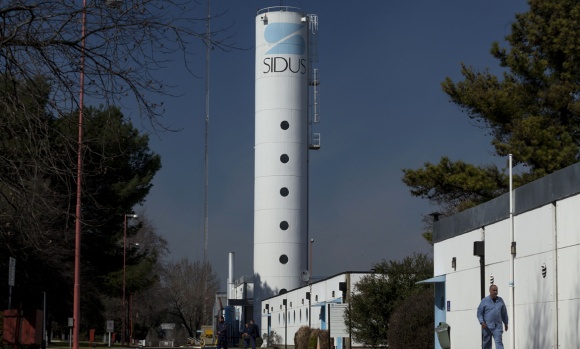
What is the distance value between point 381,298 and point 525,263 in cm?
1763

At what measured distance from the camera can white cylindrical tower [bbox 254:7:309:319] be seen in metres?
72.1

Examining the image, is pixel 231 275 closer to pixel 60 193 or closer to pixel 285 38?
pixel 285 38

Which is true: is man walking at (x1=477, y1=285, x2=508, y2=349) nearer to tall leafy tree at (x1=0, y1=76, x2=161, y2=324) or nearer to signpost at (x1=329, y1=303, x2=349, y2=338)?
tall leafy tree at (x1=0, y1=76, x2=161, y2=324)

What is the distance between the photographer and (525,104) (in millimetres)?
41812

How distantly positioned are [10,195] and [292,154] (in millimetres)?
60420

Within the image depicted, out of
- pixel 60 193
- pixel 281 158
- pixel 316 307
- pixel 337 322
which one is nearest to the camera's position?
pixel 60 193

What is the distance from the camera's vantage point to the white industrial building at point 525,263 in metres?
18.8


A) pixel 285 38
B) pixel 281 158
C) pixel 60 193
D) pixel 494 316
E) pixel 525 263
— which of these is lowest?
pixel 494 316

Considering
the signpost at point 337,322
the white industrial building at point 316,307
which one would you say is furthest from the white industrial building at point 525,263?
the white industrial building at point 316,307

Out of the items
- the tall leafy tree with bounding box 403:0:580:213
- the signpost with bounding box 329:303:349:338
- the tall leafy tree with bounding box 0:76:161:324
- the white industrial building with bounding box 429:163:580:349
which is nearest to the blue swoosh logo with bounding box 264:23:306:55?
the tall leafy tree with bounding box 0:76:161:324

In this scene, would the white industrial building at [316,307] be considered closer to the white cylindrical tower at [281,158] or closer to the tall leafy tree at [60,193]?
the white cylindrical tower at [281,158]

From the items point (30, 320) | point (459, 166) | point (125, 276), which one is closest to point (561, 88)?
point (459, 166)

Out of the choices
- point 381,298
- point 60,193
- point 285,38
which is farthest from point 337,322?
point 285,38

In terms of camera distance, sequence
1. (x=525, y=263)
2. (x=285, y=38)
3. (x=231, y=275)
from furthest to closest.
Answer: (x=231, y=275)
(x=285, y=38)
(x=525, y=263)
